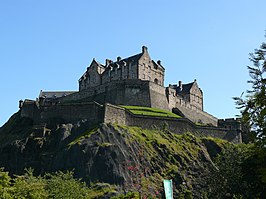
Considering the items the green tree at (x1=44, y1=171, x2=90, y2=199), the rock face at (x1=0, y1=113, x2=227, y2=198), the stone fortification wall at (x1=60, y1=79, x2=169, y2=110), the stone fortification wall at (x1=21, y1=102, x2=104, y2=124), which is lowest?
the green tree at (x1=44, y1=171, x2=90, y2=199)

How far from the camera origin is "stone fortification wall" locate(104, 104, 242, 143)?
6719 cm

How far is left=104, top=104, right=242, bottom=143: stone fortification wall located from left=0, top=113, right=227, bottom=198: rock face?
163cm

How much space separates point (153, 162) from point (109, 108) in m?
11.6

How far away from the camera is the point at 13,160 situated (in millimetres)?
63750

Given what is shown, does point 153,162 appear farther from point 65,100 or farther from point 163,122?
point 65,100

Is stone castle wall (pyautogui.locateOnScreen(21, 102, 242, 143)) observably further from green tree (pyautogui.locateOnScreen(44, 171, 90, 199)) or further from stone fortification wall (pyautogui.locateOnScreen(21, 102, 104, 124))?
green tree (pyautogui.locateOnScreen(44, 171, 90, 199))

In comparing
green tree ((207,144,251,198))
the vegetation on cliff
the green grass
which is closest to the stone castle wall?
the vegetation on cliff

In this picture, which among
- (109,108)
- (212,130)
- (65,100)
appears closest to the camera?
(109,108)

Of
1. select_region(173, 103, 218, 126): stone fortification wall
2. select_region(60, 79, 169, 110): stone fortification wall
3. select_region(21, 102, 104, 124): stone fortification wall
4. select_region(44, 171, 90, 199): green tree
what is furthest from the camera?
select_region(173, 103, 218, 126): stone fortification wall

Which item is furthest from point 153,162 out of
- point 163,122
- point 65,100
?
point 65,100

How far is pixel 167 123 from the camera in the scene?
71875 millimetres

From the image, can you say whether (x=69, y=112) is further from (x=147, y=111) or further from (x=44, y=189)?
(x=44, y=189)

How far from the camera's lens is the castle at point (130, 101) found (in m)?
68.4

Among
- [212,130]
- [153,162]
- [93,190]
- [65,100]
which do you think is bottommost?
[93,190]
